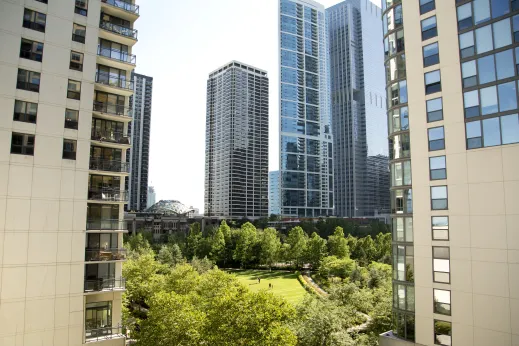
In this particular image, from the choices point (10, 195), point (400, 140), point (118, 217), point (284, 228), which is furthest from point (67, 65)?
point (284, 228)

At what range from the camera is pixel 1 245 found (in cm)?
2459

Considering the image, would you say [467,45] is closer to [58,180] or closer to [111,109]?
[111,109]

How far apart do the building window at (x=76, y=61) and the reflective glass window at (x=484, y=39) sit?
30.0 metres

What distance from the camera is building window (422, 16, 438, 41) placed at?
29531 millimetres

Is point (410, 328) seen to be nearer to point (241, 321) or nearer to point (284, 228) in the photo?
point (241, 321)

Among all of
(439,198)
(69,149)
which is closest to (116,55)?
(69,149)

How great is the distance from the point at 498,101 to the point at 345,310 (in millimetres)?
24737

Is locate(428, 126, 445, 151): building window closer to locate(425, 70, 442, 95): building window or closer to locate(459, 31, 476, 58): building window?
locate(425, 70, 442, 95): building window

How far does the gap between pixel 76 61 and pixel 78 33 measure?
2.28 meters

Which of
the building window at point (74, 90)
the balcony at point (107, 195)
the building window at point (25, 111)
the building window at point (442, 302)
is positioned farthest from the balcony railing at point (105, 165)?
the building window at point (442, 302)

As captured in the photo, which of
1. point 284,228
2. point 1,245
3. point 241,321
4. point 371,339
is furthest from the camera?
point 284,228

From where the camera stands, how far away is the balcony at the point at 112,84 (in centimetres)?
3111

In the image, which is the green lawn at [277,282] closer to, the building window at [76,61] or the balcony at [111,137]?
the balcony at [111,137]

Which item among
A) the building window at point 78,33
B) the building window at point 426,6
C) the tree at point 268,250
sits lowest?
the tree at point 268,250
